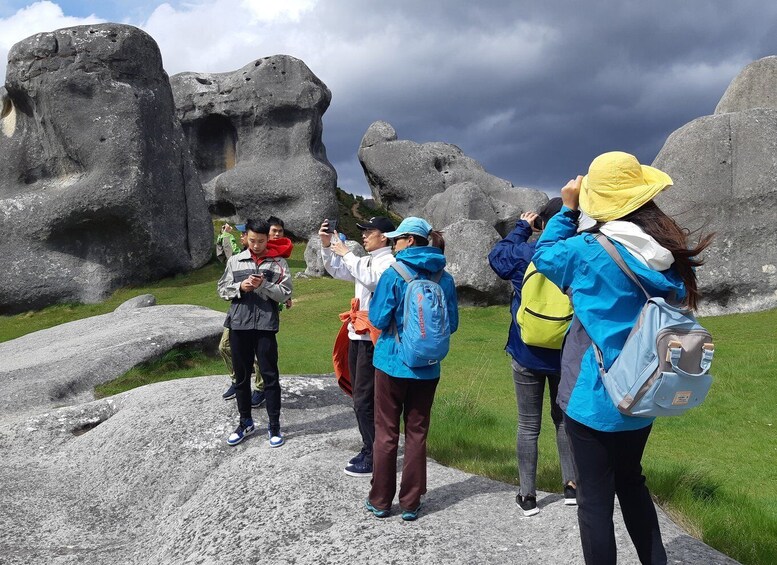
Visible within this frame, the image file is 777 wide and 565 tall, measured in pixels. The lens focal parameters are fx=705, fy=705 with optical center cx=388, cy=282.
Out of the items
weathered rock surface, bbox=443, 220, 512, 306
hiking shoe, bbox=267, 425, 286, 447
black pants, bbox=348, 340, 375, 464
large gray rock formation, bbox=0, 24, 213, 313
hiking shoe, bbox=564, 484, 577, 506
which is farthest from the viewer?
large gray rock formation, bbox=0, 24, 213, 313

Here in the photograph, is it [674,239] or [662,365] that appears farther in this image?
[674,239]

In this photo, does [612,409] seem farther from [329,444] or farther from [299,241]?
[299,241]

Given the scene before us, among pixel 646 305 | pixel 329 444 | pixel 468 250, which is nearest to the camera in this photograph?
pixel 646 305

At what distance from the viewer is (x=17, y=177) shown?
21234 mm

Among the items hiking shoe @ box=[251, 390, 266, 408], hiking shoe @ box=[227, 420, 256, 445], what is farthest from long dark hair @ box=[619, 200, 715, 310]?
hiking shoe @ box=[251, 390, 266, 408]

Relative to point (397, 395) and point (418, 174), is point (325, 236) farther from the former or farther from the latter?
point (418, 174)

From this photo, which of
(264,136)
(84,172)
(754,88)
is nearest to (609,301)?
(754,88)

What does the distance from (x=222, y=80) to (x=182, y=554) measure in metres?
30.5

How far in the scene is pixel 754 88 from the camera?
18.4m

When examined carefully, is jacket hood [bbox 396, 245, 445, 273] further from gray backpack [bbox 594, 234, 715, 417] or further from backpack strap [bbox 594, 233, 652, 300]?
gray backpack [bbox 594, 234, 715, 417]

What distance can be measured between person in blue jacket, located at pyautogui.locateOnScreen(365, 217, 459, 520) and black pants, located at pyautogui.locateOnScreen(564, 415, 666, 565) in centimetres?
134

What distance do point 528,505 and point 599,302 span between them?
6.19 feet

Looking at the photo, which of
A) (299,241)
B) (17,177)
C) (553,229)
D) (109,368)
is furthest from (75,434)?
(299,241)

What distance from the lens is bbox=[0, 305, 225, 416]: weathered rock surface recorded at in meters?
10.0
